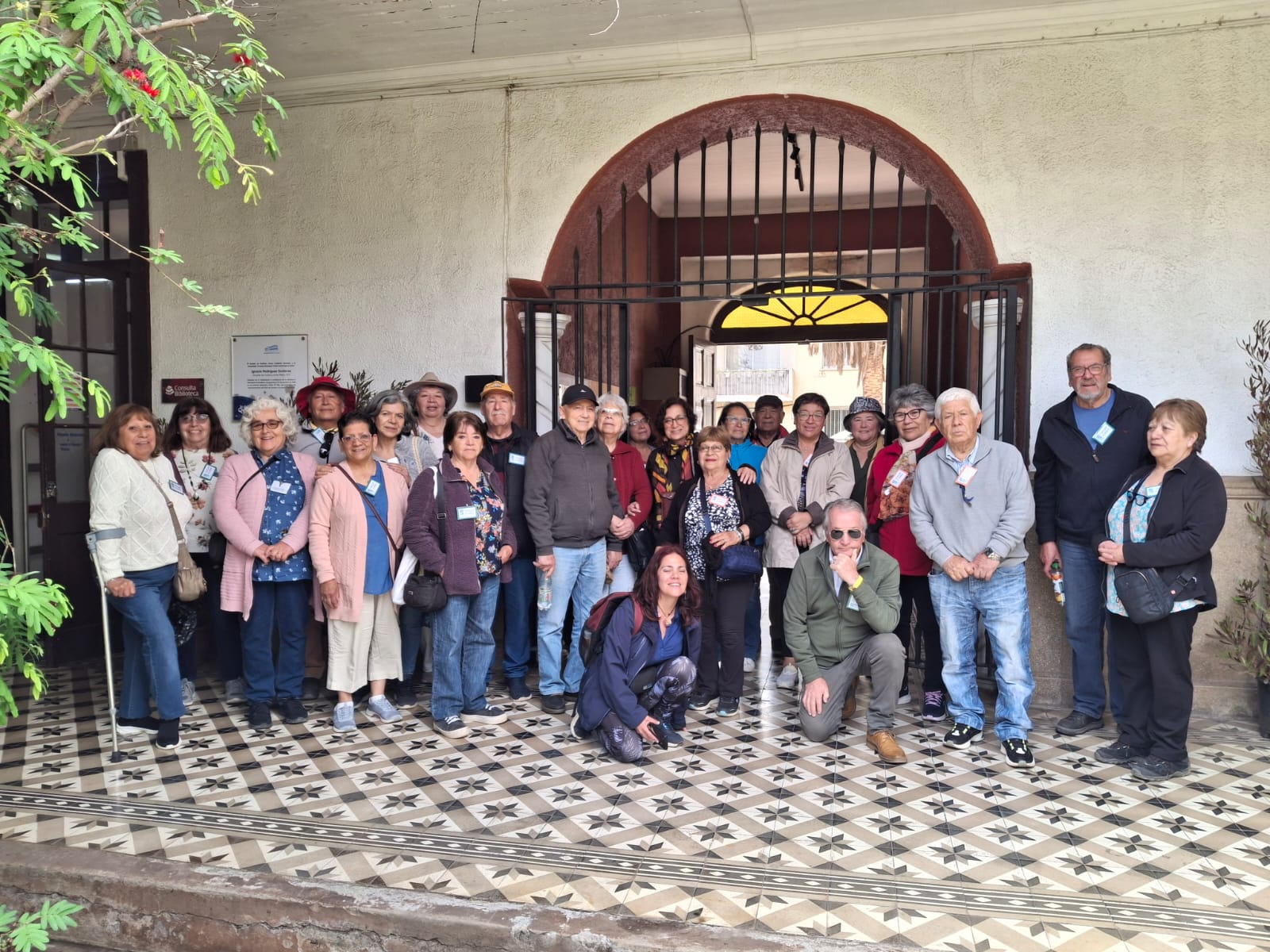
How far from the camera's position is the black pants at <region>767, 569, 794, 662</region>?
5172 millimetres

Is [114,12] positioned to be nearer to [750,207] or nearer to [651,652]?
[651,652]

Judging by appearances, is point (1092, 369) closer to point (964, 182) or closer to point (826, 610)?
point (964, 182)

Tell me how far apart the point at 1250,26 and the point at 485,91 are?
12.8ft

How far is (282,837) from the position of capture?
3.18 meters

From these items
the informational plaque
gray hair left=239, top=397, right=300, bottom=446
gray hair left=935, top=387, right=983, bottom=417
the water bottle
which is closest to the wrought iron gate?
gray hair left=935, top=387, right=983, bottom=417

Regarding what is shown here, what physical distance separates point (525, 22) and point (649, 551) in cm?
281

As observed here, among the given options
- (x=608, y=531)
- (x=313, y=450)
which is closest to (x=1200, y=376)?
(x=608, y=531)

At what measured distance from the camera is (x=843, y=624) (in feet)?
13.8

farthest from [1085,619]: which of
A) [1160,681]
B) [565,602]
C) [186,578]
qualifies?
[186,578]

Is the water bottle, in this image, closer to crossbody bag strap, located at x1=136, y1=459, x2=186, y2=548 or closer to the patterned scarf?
the patterned scarf

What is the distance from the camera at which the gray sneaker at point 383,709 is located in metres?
4.48

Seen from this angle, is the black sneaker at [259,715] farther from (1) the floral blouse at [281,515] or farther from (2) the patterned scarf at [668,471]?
(2) the patterned scarf at [668,471]

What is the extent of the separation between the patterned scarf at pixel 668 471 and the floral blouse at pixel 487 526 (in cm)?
91

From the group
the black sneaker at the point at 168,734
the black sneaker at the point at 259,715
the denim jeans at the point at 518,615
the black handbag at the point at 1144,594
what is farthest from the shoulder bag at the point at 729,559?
the black sneaker at the point at 168,734
